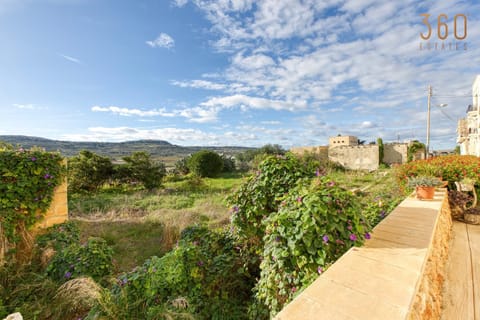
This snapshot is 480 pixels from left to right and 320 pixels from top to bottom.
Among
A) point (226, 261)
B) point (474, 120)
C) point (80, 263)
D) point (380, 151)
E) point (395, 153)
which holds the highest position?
point (474, 120)

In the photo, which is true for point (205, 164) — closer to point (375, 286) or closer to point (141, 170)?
point (141, 170)

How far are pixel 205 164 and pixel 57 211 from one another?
10.0m

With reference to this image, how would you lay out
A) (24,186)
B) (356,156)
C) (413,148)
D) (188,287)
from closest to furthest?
(188,287) → (24,186) → (413,148) → (356,156)

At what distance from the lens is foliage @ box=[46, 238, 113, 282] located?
8.66 ft

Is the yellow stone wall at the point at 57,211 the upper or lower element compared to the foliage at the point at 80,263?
upper

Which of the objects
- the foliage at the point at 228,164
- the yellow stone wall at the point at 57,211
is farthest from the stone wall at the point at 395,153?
the yellow stone wall at the point at 57,211

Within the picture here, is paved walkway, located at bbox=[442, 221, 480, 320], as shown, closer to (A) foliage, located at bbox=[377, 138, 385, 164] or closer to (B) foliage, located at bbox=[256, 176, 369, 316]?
(B) foliage, located at bbox=[256, 176, 369, 316]

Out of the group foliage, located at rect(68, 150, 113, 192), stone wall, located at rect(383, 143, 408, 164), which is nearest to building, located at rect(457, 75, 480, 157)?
stone wall, located at rect(383, 143, 408, 164)

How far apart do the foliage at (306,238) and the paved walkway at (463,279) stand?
1188mm

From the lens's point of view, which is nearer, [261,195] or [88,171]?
[261,195]

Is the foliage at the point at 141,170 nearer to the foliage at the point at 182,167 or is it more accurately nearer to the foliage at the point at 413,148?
the foliage at the point at 182,167

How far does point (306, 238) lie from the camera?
1445mm

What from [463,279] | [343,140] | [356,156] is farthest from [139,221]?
[343,140]

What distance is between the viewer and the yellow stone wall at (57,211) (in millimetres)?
3394
